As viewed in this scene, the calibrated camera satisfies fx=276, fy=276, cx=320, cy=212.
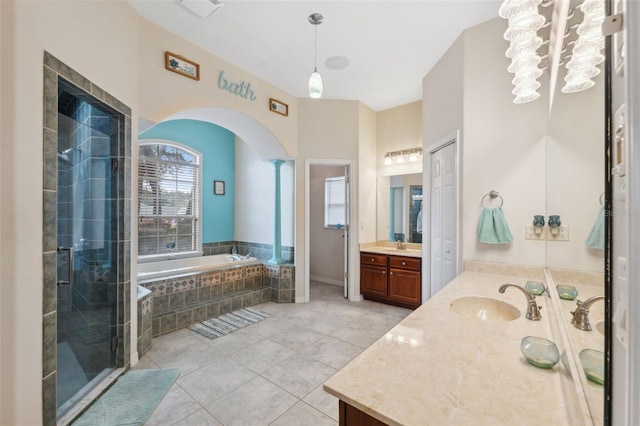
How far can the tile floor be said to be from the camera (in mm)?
1840

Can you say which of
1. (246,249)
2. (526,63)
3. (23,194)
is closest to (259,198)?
(246,249)

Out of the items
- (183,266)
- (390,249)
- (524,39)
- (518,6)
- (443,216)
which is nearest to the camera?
(518,6)

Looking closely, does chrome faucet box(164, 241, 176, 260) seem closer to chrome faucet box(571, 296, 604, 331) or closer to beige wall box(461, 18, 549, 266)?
beige wall box(461, 18, 549, 266)

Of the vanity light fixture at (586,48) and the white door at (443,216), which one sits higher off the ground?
the vanity light fixture at (586,48)

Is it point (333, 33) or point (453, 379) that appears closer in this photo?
point (453, 379)

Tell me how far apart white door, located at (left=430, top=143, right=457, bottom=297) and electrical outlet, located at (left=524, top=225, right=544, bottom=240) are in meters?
0.61

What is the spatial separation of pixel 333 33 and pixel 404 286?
3.13 metres

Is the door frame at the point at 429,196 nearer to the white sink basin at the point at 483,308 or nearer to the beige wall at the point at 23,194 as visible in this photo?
the white sink basin at the point at 483,308

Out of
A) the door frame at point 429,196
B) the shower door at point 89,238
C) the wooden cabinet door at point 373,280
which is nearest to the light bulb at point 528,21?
the door frame at point 429,196

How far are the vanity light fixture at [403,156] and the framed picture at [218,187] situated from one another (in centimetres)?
299

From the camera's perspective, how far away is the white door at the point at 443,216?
276cm

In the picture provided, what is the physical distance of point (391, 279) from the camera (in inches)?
153

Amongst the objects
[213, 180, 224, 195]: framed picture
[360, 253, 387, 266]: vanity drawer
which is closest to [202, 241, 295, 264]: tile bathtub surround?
[213, 180, 224, 195]: framed picture

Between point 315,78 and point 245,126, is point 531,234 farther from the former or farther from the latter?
point 245,126
